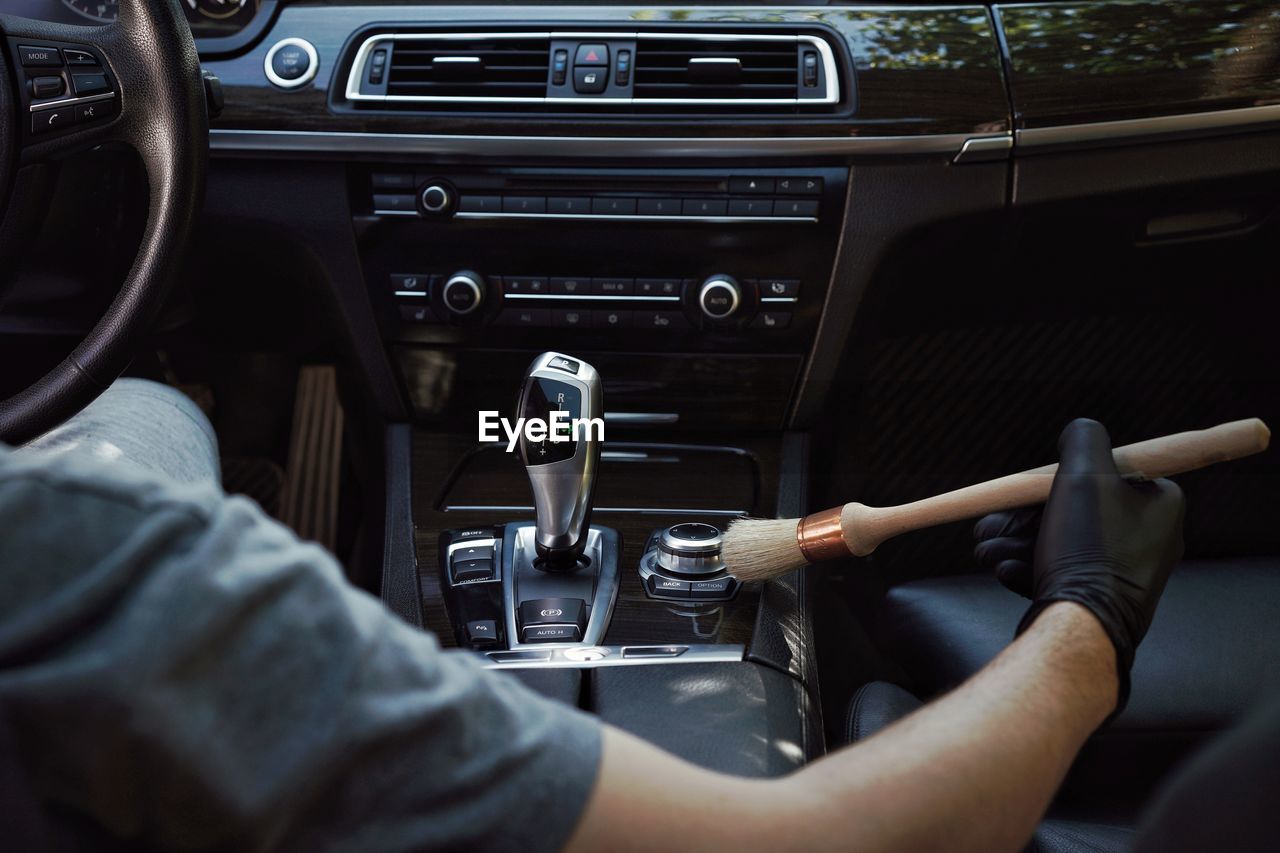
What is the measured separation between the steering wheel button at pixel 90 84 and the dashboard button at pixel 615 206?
519 mm

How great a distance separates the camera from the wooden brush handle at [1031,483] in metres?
0.85

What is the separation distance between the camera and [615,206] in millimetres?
1273

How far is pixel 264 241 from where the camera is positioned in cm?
140

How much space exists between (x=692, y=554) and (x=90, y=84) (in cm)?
72

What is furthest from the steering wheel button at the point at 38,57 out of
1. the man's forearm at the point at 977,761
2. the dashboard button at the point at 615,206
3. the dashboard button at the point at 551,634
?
the man's forearm at the point at 977,761

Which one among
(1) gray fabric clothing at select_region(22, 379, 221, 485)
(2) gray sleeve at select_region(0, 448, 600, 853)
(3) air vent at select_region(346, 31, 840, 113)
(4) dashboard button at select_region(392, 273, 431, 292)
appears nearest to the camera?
(2) gray sleeve at select_region(0, 448, 600, 853)

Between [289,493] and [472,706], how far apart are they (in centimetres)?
153

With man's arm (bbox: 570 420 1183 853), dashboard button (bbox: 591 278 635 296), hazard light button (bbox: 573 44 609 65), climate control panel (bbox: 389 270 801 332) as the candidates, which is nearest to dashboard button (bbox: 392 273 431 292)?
climate control panel (bbox: 389 270 801 332)

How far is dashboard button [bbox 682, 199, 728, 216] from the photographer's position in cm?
126

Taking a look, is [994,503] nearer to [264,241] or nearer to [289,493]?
[264,241]

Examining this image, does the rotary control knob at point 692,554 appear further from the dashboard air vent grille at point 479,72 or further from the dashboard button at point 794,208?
the dashboard air vent grille at point 479,72

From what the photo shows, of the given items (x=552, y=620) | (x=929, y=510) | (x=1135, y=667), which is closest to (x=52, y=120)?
(x=552, y=620)

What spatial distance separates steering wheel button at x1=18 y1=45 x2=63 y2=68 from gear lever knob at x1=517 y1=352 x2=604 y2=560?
51cm

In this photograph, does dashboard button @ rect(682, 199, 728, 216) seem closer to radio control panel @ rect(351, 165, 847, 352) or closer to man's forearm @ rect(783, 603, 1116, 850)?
radio control panel @ rect(351, 165, 847, 352)
